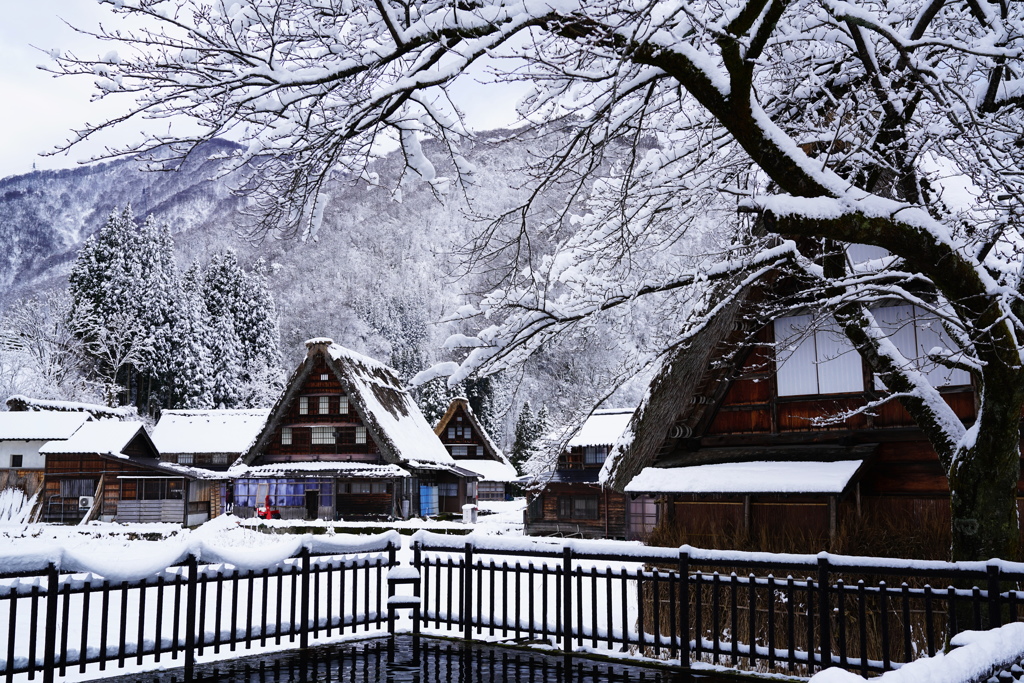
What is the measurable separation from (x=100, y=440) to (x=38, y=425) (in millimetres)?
6741

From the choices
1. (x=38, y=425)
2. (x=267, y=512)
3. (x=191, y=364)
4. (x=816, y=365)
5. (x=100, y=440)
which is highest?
(x=191, y=364)

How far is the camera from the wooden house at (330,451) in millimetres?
38803

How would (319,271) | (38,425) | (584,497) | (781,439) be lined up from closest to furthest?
(781,439)
(584,497)
(38,425)
(319,271)

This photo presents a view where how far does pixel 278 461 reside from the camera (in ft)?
132

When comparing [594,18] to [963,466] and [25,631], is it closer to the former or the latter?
[963,466]

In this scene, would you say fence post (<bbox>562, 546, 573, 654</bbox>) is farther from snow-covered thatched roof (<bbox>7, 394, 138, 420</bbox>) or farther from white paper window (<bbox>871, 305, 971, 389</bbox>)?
snow-covered thatched roof (<bbox>7, 394, 138, 420</bbox>)

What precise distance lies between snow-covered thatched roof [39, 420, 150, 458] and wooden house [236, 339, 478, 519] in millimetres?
7064

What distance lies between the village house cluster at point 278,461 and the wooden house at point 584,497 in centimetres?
634

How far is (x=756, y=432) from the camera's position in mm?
13438

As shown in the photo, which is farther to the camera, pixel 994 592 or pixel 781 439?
pixel 781 439

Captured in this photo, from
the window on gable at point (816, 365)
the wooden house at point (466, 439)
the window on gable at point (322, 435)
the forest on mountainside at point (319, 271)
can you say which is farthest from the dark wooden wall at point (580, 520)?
the window on gable at point (816, 365)

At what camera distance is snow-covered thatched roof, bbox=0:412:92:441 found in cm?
4668

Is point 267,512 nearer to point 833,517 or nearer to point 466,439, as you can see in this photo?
point 466,439

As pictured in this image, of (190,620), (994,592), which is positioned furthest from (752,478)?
(190,620)
